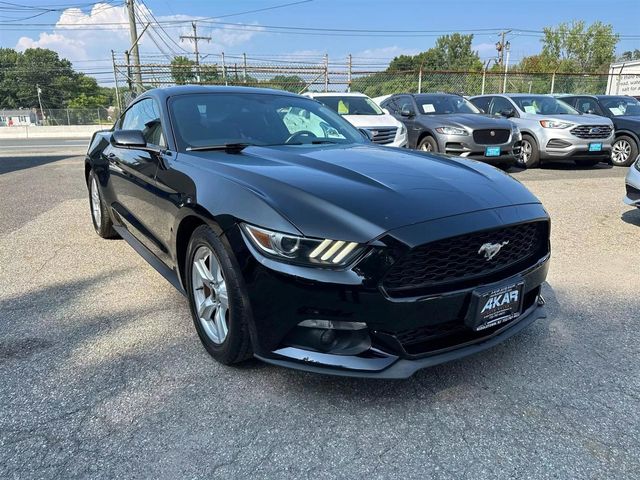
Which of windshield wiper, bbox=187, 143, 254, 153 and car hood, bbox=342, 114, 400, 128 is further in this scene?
car hood, bbox=342, 114, 400, 128

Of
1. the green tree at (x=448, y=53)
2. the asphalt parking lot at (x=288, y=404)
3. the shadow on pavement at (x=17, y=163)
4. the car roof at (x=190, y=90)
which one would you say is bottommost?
the asphalt parking lot at (x=288, y=404)

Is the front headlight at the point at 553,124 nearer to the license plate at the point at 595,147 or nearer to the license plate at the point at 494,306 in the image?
the license plate at the point at 595,147

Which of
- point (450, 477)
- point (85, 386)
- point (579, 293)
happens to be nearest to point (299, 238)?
point (450, 477)

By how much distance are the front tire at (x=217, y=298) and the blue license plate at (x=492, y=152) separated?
292 inches

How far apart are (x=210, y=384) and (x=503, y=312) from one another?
150 centimetres

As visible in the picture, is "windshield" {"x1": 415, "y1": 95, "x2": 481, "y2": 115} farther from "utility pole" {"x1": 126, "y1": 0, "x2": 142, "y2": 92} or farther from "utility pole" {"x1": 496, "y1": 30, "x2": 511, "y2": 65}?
"utility pole" {"x1": 496, "y1": 30, "x2": 511, "y2": 65}

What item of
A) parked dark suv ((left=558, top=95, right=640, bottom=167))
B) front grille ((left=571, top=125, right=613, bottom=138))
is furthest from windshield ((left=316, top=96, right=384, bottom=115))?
parked dark suv ((left=558, top=95, right=640, bottom=167))

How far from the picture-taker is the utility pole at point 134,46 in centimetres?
2120

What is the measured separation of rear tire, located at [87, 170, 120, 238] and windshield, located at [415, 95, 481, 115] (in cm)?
705

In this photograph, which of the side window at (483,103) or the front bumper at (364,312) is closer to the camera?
the front bumper at (364,312)

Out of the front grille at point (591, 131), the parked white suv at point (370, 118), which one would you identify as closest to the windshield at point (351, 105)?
the parked white suv at point (370, 118)

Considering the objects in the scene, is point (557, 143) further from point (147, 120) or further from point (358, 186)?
point (358, 186)

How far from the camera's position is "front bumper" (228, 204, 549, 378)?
2.08 m

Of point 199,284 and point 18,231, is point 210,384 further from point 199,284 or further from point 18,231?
point 18,231
